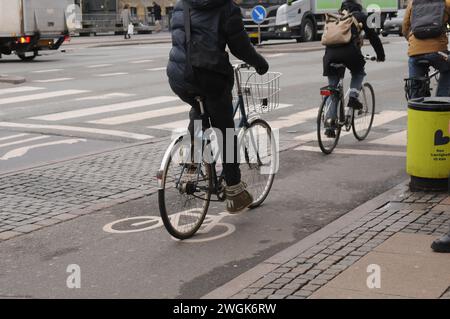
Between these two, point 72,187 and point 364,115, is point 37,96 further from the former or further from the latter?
point 72,187

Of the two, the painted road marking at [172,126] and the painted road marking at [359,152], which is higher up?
the painted road marking at [172,126]

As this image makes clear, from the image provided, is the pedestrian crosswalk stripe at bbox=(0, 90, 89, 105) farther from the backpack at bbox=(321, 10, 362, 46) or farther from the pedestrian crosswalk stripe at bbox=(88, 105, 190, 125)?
the backpack at bbox=(321, 10, 362, 46)

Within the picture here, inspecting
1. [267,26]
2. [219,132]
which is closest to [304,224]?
[219,132]

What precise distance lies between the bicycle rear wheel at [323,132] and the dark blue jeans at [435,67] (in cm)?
89

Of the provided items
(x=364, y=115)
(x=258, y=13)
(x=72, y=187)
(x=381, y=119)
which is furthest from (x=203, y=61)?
(x=258, y=13)

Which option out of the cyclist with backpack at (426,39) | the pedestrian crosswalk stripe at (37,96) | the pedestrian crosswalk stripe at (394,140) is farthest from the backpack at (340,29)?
the pedestrian crosswalk stripe at (37,96)

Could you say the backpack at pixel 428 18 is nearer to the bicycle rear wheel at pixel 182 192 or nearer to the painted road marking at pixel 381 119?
the painted road marking at pixel 381 119

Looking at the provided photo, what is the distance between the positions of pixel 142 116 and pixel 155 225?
6.42m

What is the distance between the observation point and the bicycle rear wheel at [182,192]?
18.5 ft

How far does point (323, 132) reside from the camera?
910 cm

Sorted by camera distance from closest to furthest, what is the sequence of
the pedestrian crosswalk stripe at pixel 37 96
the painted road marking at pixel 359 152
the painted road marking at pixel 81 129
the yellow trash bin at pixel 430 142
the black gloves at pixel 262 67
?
the black gloves at pixel 262 67
the yellow trash bin at pixel 430 142
the painted road marking at pixel 359 152
the painted road marking at pixel 81 129
the pedestrian crosswalk stripe at pixel 37 96

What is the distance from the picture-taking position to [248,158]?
22.0 ft

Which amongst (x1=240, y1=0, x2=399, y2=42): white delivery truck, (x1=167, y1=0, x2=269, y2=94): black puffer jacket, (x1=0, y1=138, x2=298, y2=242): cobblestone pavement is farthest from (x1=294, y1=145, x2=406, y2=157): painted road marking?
(x1=240, y1=0, x2=399, y2=42): white delivery truck

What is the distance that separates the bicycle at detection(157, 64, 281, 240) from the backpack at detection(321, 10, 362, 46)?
222cm
